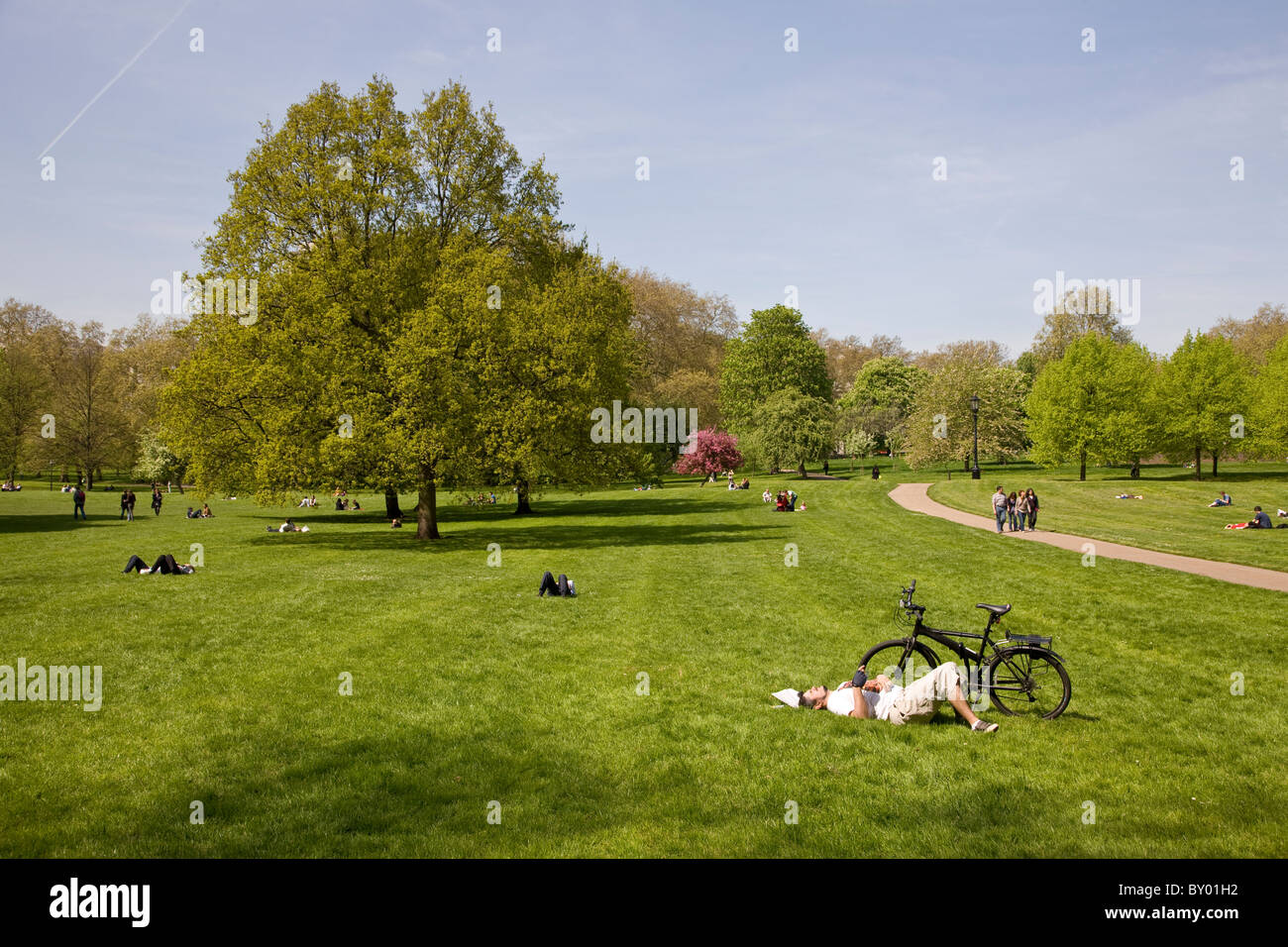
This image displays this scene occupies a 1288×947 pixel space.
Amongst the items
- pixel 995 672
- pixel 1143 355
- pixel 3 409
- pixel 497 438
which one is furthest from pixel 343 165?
pixel 1143 355

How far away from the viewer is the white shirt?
Result: 8844mm

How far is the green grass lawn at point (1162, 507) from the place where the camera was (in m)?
23.6

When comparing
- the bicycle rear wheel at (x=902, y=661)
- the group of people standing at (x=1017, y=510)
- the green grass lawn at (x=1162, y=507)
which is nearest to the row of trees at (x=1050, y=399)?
the green grass lawn at (x=1162, y=507)

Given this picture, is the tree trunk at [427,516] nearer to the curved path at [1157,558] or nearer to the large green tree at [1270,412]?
the curved path at [1157,558]

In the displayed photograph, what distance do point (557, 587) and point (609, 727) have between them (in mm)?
8933

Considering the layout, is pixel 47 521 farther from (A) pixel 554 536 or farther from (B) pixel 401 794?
(B) pixel 401 794

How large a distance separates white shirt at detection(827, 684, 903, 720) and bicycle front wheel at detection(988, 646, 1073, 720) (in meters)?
1.17

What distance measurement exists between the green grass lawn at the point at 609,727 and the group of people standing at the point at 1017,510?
10.7 m

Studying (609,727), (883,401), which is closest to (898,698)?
(609,727)

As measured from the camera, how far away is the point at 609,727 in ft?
28.6

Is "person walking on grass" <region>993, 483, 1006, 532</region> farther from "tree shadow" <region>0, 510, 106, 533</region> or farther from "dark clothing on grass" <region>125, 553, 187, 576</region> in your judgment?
"tree shadow" <region>0, 510, 106, 533</region>

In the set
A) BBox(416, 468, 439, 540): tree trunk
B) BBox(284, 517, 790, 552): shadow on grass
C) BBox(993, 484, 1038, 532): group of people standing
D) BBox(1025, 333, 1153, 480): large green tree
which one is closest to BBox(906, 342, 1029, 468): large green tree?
BBox(1025, 333, 1153, 480): large green tree

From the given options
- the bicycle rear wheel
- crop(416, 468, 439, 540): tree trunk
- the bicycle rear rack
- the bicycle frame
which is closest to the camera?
the bicycle rear rack
